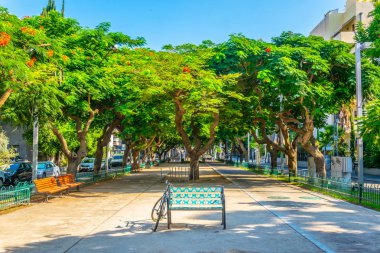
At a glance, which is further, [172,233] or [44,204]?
[44,204]

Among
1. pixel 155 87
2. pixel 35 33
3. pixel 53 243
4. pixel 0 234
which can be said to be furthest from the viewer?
pixel 155 87

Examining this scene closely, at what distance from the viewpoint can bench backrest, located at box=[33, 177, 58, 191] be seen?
1642 cm

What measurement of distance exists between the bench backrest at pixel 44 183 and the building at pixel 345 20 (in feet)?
156

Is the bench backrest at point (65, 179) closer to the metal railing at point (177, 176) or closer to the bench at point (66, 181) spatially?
the bench at point (66, 181)

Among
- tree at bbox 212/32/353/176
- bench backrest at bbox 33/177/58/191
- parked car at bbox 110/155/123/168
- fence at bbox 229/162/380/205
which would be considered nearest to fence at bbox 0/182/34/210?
bench backrest at bbox 33/177/58/191

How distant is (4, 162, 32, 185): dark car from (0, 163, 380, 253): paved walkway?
46.4 feet

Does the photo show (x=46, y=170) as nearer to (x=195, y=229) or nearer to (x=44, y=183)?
(x=44, y=183)

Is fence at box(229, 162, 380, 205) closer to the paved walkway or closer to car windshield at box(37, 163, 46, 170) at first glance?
the paved walkway

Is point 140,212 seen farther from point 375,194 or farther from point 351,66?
point 351,66

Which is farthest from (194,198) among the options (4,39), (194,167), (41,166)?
(41,166)

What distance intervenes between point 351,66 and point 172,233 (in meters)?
18.4

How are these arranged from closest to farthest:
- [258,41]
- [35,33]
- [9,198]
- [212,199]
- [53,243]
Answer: [53,243] → [212,199] → [35,33] → [9,198] → [258,41]

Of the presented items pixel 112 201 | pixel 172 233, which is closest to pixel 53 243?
pixel 172 233

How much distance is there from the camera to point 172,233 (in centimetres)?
1034
